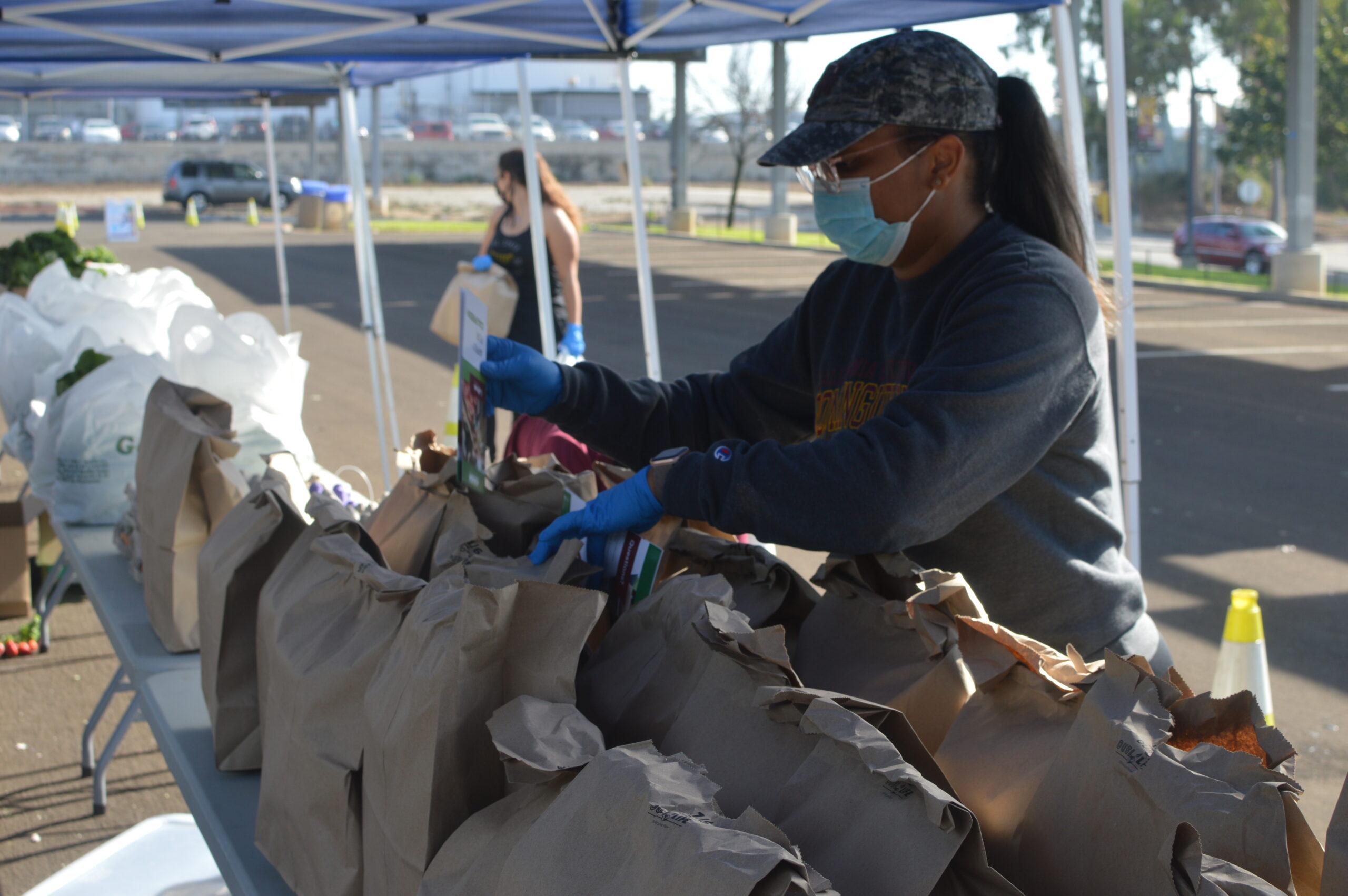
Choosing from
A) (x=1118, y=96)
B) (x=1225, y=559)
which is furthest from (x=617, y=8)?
(x=1225, y=559)

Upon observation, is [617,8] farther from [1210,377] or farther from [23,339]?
[1210,377]

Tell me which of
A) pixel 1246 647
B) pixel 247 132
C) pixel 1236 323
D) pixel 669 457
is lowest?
pixel 1246 647

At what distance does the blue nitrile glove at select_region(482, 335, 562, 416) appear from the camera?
2057 mm

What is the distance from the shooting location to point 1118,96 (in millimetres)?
3070

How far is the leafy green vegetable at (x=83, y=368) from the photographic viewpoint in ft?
11.4

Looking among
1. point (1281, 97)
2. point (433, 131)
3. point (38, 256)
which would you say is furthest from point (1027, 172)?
point (433, 131)

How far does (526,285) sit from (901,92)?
4.73m

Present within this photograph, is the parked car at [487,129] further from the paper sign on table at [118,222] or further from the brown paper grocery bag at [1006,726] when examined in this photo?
the brown paper grocery bag at [1006,726]

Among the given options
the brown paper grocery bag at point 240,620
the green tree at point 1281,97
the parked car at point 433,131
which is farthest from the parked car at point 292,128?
the brown paper grocery bag at point 240,620

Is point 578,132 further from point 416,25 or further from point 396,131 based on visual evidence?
point 416,25

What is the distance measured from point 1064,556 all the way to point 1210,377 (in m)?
10.2

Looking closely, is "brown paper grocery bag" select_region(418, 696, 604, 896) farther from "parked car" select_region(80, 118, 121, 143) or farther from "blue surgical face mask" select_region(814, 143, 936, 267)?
"parked car" select_region(80, 118, 121, 143)

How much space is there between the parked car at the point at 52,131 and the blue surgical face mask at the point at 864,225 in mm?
50192

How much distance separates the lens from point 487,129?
5488 cm
